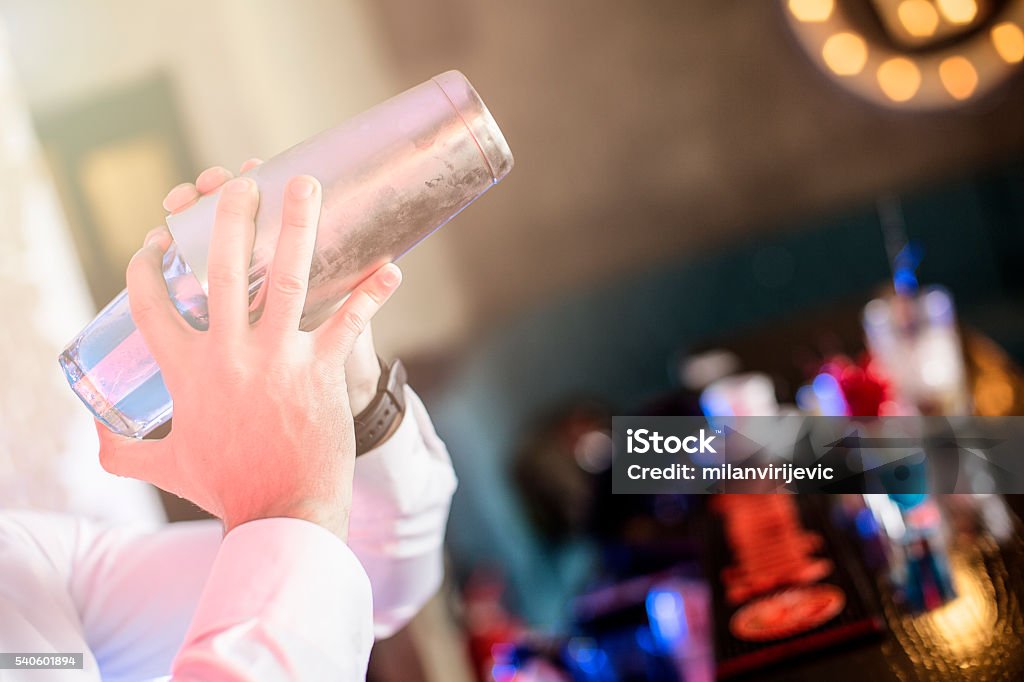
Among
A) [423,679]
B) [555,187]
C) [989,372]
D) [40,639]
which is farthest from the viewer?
[555,187]

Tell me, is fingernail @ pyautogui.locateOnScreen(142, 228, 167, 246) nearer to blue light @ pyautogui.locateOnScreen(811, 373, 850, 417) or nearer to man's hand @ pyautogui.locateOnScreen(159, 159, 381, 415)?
man's hand @ pyautogui.locateOnScreen(159, 159, 381, 415)

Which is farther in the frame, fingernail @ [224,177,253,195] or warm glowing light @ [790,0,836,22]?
warm glowing light @ [790,0,836,22]

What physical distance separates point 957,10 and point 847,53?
0.22 metres

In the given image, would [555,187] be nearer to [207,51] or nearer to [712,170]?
[712,170]

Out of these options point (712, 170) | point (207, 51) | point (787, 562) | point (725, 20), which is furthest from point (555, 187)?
point (787, 562)

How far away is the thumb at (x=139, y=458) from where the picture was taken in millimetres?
558

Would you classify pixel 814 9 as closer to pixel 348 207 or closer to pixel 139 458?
pixel 348 207

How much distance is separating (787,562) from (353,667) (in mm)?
621

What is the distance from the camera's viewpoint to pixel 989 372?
1.33 metres

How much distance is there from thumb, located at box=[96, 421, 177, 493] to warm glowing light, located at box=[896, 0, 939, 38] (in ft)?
5.66

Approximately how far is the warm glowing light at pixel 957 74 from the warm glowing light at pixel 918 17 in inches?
3.7

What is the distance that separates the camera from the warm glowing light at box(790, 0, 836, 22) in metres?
1.94

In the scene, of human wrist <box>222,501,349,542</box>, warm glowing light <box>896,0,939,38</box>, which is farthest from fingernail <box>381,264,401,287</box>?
warm glowing light <box>896,0,939,38</box>

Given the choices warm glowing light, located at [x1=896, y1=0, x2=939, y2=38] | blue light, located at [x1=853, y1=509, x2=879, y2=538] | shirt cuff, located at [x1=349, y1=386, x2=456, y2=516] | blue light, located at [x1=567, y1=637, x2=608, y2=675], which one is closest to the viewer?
shirt cuff, located at [x1=349, y1=386, x2=456, y2=516]
